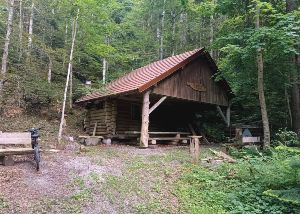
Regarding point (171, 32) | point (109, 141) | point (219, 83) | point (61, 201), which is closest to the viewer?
point (61, 201)

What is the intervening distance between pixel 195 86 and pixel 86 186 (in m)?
10.1

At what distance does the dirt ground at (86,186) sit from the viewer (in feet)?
18.9

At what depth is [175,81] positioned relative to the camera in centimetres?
1437

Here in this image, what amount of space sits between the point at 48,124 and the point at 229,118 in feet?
35.0

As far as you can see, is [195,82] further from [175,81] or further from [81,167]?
[81,167]

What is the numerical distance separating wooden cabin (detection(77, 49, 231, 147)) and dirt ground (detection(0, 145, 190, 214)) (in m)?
4.50

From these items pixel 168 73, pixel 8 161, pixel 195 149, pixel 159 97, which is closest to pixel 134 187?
pixel 195 149

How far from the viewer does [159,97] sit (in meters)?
15.2

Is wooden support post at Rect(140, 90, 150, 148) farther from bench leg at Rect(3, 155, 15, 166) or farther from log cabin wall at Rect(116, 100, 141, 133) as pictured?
bench leg at Rect(3, 155, 15, 166)

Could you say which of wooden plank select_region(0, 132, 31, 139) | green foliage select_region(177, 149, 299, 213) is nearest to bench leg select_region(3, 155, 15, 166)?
wooden plank select_region(0, 132, 31, 139)

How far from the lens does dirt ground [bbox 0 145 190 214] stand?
227 inches

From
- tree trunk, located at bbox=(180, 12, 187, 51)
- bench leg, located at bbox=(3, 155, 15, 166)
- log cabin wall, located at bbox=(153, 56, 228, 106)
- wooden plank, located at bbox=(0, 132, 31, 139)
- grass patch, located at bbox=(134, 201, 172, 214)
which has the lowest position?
grass patch, located at bbox=(134, 201, 172, 214)

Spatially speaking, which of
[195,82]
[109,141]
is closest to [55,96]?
[109,141]

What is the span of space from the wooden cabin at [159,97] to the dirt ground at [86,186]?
4500 millimetres
